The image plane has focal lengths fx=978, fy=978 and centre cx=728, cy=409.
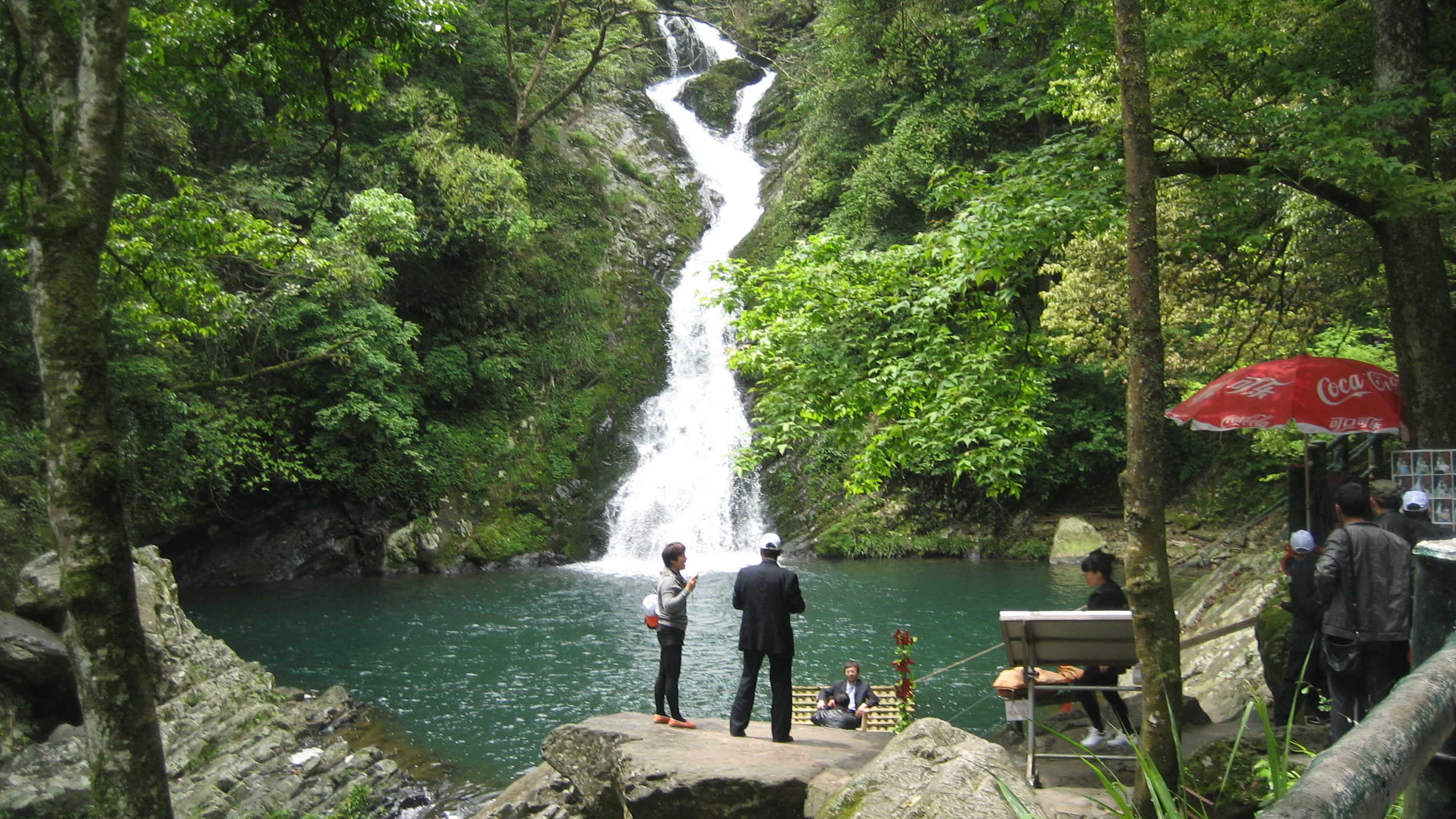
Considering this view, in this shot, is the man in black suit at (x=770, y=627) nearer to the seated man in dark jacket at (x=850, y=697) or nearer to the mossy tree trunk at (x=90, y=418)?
the seated man in dark jacket at (x=850, y=697)

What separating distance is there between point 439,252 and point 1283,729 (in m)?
22.7

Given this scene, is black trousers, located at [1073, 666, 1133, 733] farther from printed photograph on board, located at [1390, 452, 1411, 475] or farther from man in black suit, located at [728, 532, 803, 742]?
printed photograph on board, located at [1390, 452, 1411, 475]

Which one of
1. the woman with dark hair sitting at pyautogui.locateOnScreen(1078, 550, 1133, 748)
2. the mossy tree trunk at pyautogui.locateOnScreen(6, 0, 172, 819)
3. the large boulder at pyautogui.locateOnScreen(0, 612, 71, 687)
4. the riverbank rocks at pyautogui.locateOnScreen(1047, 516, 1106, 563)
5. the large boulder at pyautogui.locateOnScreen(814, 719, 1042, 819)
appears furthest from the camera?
the riverbank rocks at pyautogui.locateOnScreen(1047, 516, 1106, 563)

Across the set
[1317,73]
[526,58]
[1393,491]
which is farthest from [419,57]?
[526,58]

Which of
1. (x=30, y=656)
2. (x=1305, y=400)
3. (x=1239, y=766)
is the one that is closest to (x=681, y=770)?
(x=1239, y=766)

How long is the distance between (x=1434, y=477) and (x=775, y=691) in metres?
4.83

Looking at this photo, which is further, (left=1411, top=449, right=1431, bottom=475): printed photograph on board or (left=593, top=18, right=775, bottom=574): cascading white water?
(left=593, top=18, right=775, bottom=574): cascading white water

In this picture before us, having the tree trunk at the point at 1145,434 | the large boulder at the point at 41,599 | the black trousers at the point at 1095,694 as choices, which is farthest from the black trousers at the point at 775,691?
the large boulder at the point at 41,599

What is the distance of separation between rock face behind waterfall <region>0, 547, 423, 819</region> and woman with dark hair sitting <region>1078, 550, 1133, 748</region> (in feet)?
19.3

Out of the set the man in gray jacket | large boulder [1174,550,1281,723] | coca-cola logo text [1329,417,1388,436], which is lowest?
large boulder [1174,550,1281,723]

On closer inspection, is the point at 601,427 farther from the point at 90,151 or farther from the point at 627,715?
the point at 90,151

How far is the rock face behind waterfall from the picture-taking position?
7.85m

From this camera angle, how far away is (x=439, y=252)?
24.9 meters

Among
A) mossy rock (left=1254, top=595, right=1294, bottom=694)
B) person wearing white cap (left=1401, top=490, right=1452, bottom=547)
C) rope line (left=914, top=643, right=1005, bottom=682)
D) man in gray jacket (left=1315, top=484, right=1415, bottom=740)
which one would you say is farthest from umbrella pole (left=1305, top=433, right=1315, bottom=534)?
man in gray jacket (left=1315, top=484, right=1415, bottom=740)
